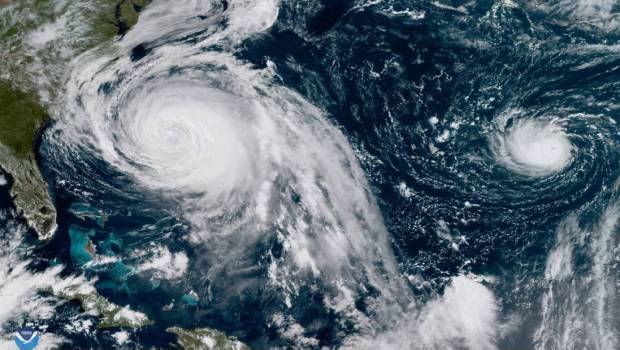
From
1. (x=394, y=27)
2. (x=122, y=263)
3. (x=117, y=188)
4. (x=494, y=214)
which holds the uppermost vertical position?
(x=394, y=27)

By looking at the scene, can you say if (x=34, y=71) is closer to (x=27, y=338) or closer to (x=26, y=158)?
(x=26, y=158)

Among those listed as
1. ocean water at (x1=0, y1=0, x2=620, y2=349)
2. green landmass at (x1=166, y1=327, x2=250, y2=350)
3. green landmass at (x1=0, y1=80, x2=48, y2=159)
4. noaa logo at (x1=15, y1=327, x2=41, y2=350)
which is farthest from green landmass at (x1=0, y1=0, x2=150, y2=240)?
green landmass at (x1=166, y1=327, x2=250, y2=350)

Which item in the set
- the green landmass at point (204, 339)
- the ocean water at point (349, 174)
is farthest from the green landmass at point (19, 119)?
the green landmass at point (204, 339)

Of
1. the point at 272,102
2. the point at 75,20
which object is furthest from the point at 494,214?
the point at 75,20

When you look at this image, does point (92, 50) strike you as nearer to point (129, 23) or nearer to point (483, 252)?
point (129, 23)

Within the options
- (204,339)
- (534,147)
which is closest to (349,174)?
(534,147)

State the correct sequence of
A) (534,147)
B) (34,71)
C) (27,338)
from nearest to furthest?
(27,338)
(34,71)
(534,147)

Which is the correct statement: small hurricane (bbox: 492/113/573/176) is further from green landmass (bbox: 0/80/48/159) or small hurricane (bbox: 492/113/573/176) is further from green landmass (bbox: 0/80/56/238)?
green landmass (bbox: 0/80/48/159)
